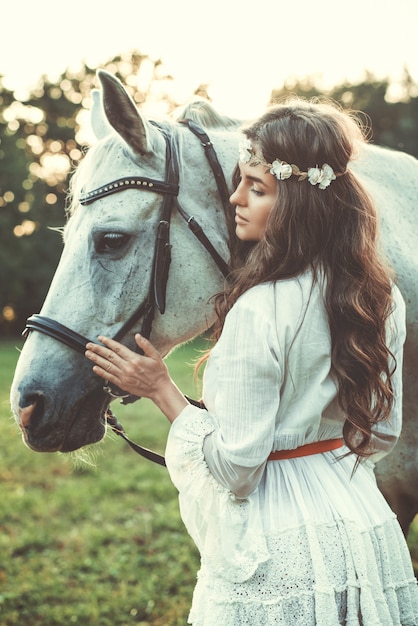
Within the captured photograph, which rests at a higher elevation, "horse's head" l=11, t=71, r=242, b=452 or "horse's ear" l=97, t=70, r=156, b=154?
"horse's ear" l=97, t=70, r=156, b=154

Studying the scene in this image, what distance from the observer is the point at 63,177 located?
31.8 m

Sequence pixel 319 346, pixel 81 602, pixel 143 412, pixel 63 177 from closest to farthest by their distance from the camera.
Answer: pixel 319 346
pixel 81 602
pixel 143 412
pixel 63 177

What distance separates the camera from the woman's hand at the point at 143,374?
6.22ft

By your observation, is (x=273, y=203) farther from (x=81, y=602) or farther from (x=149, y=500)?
(x=149, y=500)

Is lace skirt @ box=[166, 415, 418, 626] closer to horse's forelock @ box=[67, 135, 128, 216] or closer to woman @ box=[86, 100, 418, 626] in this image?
woman @ box=[86, 100, 418, 626]

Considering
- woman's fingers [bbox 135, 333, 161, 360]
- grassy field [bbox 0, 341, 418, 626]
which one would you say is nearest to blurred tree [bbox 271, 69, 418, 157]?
grassy field [bbox 0, 341, 418, 626]

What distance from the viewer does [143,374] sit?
6.36 ft

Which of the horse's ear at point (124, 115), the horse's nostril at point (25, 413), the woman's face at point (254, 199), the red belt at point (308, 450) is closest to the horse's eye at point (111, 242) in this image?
the horse's ear at point (124, 115)

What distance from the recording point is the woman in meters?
1.70

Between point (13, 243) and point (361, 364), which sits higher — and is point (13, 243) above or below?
below

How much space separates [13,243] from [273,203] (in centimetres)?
2847

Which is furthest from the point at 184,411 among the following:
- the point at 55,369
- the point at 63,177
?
the point at 63,177

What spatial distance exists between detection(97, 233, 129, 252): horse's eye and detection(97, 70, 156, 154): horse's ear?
0.36 metres

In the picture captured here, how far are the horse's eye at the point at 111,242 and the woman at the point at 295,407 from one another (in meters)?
0.48
